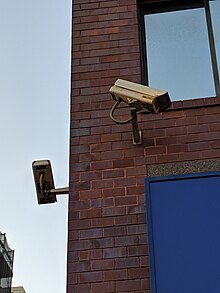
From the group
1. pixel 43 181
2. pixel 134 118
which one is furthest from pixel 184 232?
pixel 43 181

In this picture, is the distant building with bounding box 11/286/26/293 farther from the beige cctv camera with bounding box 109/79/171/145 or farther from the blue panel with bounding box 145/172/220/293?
the blue panel with bounding box 145/172/220/293

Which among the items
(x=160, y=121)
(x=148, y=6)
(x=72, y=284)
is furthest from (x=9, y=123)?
(x=72, y=284)

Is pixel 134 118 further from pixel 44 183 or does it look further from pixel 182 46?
pixel 182 46

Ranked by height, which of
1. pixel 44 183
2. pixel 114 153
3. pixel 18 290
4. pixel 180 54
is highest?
pixel 18 290

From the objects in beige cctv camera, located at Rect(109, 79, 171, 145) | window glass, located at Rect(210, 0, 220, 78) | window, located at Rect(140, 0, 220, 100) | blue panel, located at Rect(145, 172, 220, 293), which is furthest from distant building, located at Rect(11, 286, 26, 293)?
blue panel, located at Rect(145, 172, 220, 293)

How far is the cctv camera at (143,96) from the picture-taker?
4.89 m

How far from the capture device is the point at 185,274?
14.3 feet

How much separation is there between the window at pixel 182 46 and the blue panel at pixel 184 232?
1.10 meters

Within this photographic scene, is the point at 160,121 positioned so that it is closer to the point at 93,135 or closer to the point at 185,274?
the point at 93,135

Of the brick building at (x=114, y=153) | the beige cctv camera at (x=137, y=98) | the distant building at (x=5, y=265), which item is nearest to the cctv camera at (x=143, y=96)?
the beige cctv camera at (x=137, y=98)

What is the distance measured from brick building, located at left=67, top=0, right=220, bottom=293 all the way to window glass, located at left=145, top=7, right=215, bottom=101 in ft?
0.51

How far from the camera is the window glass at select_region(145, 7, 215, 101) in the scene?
574 cm

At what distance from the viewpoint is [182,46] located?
6.04 m

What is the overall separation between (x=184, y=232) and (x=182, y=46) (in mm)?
2072
